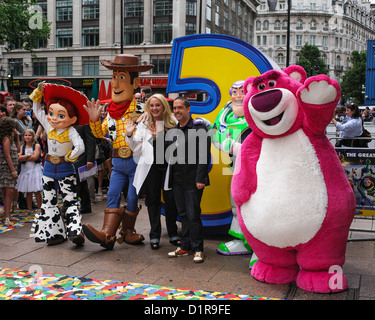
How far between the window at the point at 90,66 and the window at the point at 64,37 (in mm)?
2198

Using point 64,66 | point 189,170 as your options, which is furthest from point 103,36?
point 189,170

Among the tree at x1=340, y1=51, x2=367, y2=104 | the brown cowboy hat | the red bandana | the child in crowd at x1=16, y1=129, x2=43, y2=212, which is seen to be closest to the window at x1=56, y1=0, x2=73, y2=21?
the child in crowd at x1=16, y1=129, x2=43, y2=212

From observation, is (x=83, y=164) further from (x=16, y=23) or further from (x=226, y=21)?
(x=226, y=21)

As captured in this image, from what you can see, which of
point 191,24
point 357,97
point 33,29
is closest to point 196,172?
point 33,29

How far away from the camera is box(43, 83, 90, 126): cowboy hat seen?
5816 mm

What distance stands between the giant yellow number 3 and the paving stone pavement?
0.52 m

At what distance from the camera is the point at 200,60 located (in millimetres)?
6113

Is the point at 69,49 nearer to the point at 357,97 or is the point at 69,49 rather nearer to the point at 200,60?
the point at 200,60

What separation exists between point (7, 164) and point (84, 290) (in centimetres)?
367

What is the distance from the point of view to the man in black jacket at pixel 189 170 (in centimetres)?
→ 534

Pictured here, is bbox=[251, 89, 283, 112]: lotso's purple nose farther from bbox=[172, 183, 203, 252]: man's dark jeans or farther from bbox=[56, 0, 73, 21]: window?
bbox=[56, 0, 73, 21]: window

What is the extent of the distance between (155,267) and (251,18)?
55.4m

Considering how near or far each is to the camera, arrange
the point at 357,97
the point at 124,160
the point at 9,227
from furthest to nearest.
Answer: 1. the point at 357,97
2. the point at 9,227
3. the point at 124,160

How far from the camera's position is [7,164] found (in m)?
7.27
